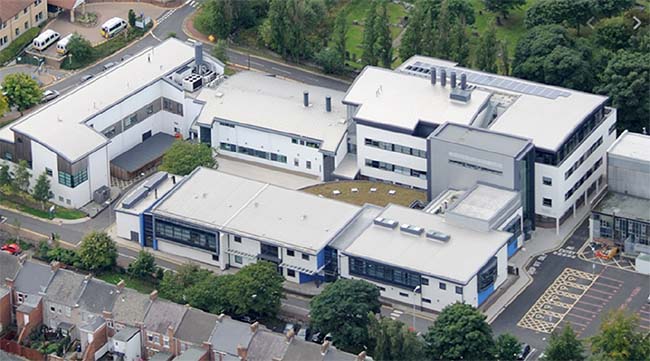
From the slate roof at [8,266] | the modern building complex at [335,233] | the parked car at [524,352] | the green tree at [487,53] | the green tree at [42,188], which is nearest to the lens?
the parked car at [524,352]

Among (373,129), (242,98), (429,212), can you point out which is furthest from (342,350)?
(242,98)

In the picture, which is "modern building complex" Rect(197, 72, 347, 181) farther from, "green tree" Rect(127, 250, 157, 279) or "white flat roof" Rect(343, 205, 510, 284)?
"green tree" Rect(127, 250, 157, 279)

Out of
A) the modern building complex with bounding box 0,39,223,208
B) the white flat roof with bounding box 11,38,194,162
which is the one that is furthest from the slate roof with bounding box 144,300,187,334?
the white flat roof with bounding box 11,38,194,162

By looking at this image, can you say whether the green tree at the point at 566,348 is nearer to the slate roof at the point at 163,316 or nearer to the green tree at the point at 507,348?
the green tree at the point at 507,348

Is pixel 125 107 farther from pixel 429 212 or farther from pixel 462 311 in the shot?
pixel 462 311

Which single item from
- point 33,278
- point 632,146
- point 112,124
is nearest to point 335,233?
point 33,278

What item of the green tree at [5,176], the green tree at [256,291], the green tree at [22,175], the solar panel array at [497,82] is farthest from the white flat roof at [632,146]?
the green tree at [5,176]

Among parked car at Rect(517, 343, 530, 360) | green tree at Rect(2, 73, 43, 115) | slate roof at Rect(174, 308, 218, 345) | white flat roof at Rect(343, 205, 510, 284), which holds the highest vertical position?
green tree at Rect(2, 73, 43, 115)
